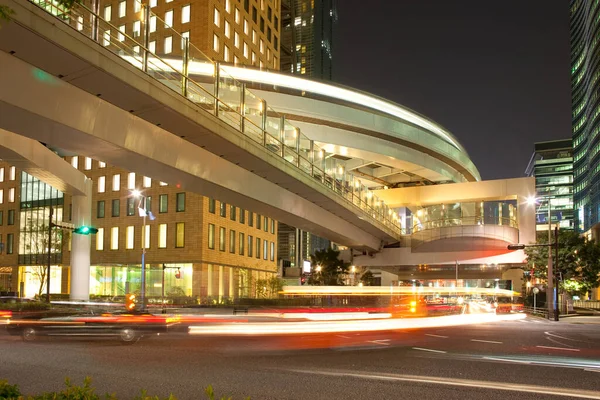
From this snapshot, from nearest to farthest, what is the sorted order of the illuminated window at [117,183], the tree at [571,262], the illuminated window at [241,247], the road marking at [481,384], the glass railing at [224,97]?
the road marking at [481,384], the glass railing at [224,97], the tree at [571,262], the illuminated window at [117,183], the illuminated window at [241,247]

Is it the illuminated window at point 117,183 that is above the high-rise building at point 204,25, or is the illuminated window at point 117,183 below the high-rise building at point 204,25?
below

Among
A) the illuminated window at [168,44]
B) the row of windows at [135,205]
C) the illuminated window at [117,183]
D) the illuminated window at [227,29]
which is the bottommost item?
the row of windows at [135,205]

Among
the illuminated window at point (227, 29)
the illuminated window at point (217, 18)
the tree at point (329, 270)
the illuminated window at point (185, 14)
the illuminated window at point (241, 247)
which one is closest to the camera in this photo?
the tree at point (329, 270)

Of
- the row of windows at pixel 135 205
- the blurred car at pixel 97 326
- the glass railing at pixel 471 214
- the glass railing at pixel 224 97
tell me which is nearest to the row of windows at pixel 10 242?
the row of windows at pixel 135 205

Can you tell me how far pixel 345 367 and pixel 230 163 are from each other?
13.7m

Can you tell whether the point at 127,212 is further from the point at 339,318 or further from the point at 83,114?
the point at 83,114

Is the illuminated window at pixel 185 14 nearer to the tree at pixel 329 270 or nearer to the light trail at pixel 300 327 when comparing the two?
the tree at pixel 329 270

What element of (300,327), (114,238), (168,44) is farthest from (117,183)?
(300,327)

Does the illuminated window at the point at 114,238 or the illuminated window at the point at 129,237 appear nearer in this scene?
the illuminated window at the point at 129,237

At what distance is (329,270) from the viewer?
60.0 metres

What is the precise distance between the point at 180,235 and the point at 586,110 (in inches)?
4237

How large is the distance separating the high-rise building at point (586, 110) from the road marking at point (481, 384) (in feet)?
349

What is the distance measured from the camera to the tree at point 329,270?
59906 millimetres

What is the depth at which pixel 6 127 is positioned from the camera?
56.6 feet
